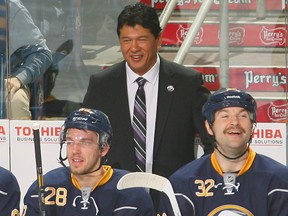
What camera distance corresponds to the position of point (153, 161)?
13.9ft

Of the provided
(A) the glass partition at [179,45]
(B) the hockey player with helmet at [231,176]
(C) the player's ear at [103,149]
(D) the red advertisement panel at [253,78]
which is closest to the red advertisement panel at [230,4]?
(A) the glass partition at [179,45]

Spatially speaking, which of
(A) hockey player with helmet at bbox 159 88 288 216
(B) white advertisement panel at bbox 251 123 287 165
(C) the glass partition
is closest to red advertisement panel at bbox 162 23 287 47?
(C) the glass partition

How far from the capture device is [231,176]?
3564mm

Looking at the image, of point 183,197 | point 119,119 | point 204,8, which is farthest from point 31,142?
point 183,197

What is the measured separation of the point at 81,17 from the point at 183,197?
1733mm

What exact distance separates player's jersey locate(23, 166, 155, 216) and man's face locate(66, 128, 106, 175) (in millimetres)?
69

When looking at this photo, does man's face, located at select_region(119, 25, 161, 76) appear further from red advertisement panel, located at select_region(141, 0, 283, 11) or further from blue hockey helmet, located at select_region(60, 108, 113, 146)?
red advertisement panel, located at select_region(141, 0, 283, 11)

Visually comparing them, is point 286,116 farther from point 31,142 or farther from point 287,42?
point 31,142

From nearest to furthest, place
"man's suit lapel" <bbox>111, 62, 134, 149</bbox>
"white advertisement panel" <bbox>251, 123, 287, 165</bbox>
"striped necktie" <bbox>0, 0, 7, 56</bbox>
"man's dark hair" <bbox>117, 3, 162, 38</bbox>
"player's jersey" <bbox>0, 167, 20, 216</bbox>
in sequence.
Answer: "player's jersey" <bbox>0, 167, 20, 216</bbox>, "man's dark hair" <bbox>117, 3, 162, 38</bbox>, "man's suit lapel" <bbox>111, 62, 134, 149</bbox>, "white advertisement panel" <bbox>251, 123, 287, 165</bbox>, "striped necktie" <bbox>0, 0, 7, 56</bbox>

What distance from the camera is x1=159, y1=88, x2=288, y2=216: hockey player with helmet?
11.5ft

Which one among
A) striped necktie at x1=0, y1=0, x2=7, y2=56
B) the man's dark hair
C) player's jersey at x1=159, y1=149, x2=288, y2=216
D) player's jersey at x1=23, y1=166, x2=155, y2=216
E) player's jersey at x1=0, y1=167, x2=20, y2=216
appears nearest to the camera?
player's jersey at x1=159, y1=149, x2=288, y2=216

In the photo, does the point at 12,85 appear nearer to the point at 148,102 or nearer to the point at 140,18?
the point at 148,102

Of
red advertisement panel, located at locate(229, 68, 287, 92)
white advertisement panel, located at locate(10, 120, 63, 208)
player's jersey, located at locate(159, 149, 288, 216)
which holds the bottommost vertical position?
white advertisement panel, located at locate(10, 120, 63, 208)

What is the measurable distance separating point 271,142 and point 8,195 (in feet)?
4.86
